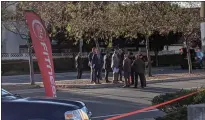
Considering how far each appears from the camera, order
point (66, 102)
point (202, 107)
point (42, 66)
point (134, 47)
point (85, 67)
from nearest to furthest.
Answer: point (66, 102) → point (202, 107) → point (42, 66) → point (85, 67) → point (134, 47)

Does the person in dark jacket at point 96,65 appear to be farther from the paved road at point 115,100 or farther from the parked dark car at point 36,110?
the parked dark car at point 36,110

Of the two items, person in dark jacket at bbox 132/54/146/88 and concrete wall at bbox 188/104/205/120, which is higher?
person in dark jacket at bbox 132/54/146/88

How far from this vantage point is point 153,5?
942 inches

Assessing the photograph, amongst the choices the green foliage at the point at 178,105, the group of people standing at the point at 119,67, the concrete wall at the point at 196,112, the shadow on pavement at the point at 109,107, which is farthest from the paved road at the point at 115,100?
the concrete wall at the point at 196,112

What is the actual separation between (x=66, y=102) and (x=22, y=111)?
752 millimetres

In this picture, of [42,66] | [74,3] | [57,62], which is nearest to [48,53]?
[42,66]

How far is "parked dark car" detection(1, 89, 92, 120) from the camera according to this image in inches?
247

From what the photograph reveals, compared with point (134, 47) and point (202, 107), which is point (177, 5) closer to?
point (202, 107)

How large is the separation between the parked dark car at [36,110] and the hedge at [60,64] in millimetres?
31606

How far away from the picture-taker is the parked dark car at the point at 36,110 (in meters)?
6.26

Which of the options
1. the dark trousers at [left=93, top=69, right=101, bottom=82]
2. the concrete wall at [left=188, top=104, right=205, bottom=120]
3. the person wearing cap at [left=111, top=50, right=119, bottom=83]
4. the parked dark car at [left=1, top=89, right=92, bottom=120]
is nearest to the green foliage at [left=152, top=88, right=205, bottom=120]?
the concrete wall at [left=188, top=104, right=205, bottom=120]

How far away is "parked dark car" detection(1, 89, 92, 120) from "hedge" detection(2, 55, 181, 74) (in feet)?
104

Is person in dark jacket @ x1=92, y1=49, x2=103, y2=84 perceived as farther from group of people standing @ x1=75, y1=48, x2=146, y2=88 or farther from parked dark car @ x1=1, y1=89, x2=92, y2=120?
parked dark car @ x1=1, y1=89, x2=92, y2=120

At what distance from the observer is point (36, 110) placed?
632 cm
